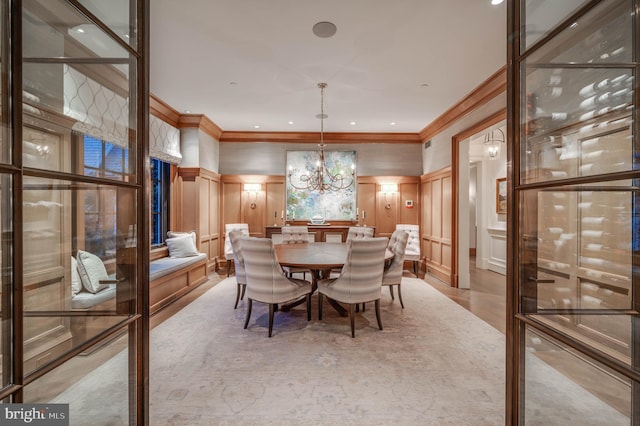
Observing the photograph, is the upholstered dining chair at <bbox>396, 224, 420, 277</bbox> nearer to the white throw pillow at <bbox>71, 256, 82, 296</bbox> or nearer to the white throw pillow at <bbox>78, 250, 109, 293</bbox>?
the white throw pillow at <bbox>78, 250, 109, 293</bbox>

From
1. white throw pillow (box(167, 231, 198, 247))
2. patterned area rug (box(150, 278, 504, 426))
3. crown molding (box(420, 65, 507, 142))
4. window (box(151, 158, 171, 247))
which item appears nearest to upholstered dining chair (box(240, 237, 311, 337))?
patterned area rug (box(150, 278, 504, 426))

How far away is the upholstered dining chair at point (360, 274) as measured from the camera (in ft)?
9.24

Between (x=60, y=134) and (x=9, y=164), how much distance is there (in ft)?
0.81

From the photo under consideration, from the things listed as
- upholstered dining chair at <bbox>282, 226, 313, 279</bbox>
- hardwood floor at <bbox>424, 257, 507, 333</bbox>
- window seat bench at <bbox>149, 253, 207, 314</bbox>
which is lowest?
hardwood floor at <bbox>424, 257, 507, 333</bbox>

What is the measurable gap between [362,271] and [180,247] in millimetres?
3472

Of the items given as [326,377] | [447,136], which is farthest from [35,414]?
[447,136]

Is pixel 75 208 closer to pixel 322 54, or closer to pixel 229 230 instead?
pixel 322 54

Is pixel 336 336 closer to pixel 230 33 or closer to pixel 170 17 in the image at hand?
pixel 230 33

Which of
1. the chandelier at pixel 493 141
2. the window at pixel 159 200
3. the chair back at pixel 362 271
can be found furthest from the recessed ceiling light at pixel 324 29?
the chandelier at pixel 493 141

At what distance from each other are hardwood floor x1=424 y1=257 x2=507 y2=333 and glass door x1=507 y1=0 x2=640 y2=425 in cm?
230

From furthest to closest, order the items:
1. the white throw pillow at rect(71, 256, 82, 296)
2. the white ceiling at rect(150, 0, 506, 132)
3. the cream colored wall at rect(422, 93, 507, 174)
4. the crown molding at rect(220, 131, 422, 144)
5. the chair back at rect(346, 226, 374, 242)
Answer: the crown molding at rect(220, 131, 422, 144), the chair back at rect(346, 226, 374, 242), the cream colored wall at rect(422, 93, 507, 174), the white ceiling at rect(150, 0, 506, 132), the white throw pillow at rect(71, 256, 82, 296)

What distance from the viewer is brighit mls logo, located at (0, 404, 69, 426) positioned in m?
0.83

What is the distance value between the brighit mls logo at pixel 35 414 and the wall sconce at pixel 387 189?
609 cm

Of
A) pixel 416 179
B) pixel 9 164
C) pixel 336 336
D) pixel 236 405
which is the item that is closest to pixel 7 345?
pixel 9 164
